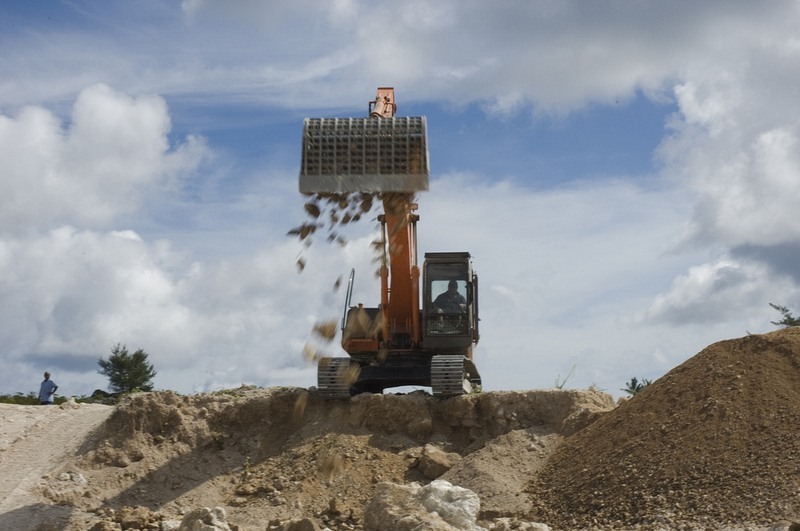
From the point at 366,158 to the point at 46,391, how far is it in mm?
11237

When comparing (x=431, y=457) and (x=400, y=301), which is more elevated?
(x=400, y=301)

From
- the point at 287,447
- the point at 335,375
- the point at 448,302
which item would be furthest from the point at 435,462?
the point at 448,302

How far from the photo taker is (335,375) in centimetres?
1862

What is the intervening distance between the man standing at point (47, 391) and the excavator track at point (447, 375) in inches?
404

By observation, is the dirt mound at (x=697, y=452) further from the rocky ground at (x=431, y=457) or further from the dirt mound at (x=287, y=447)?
the dirt mound at (x=287, y=447)

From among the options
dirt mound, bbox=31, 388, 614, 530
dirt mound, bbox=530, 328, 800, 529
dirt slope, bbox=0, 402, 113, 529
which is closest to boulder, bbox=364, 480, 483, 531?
dirt mound, bbox=530, 328, 800, 529

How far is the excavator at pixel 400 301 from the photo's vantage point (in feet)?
55.1

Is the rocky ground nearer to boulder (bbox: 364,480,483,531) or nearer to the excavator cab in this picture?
boulder (bbox: 364,480,483,531)

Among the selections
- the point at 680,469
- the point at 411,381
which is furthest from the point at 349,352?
the point at 680,469

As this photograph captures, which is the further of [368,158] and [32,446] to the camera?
[32,446]

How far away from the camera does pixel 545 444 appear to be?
17234 mm

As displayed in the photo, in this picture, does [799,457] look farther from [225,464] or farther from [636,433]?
[225,464]

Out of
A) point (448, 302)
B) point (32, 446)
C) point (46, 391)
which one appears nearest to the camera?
point (448, 302)

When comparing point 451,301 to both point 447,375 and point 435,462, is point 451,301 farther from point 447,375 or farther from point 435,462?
point 435,462
